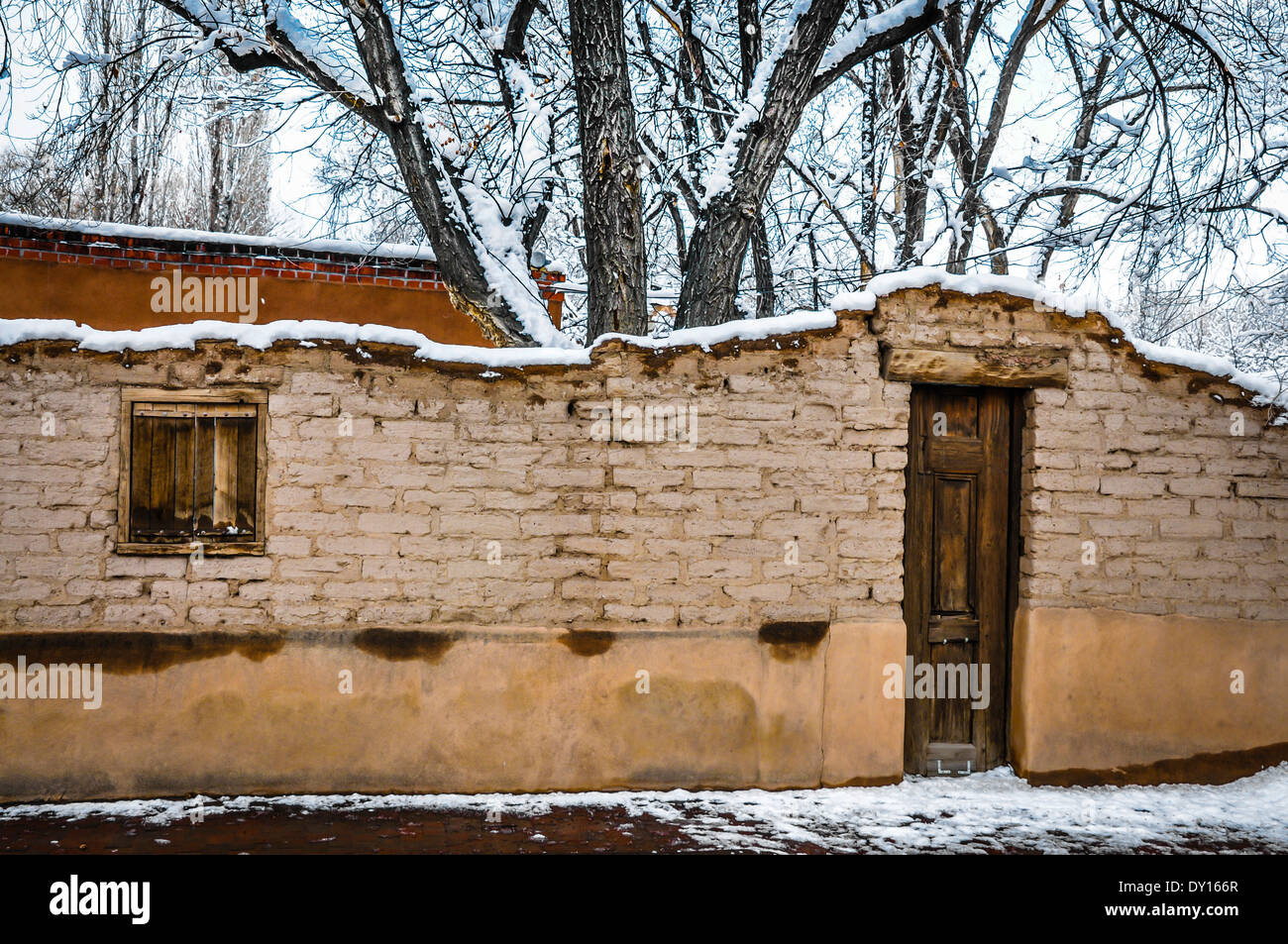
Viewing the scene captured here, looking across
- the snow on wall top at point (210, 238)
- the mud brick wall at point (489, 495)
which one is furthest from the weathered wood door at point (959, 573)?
the snow on wall top at point (210, 238)

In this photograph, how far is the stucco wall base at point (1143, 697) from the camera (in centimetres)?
528

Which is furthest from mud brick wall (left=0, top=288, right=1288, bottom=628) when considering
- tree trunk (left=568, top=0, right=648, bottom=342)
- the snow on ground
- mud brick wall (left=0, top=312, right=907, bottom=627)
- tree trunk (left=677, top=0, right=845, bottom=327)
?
tree trunk (left=677, top=0, right=845, bottom=327)

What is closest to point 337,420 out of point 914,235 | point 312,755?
point 312,755

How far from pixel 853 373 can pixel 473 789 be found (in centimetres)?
316

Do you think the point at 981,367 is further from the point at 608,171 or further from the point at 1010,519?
the point at 608,171

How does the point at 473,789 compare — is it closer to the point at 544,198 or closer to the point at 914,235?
the point at 544,198

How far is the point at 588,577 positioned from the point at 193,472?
2209 millimetres

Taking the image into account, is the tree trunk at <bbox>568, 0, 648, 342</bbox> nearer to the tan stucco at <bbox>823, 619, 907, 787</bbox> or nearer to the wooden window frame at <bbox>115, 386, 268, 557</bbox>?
the wooden window frame at <bbox>115, 386, 268, 557</bbox>

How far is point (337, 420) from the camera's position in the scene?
492 cm

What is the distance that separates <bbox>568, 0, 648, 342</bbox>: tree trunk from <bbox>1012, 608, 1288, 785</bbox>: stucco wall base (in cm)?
336

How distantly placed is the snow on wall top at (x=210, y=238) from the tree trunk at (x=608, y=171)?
96.4 inches

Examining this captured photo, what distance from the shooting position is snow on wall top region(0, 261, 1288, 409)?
15.7 ft
